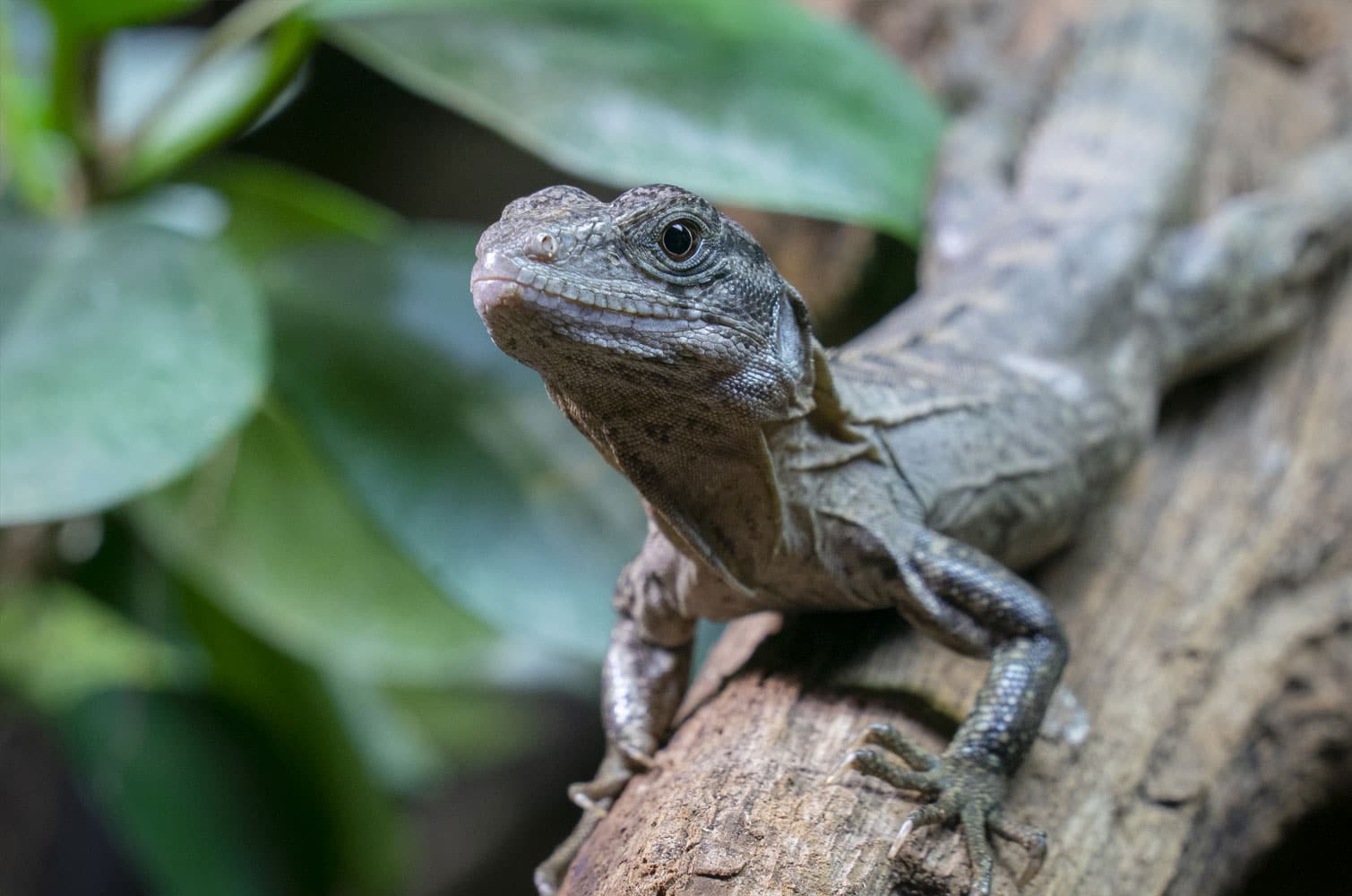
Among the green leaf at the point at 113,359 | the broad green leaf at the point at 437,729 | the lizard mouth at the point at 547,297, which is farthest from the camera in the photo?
the broad green leaf at the point at 437,729

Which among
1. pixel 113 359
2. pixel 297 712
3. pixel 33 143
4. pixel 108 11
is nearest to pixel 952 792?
pixel 113 359

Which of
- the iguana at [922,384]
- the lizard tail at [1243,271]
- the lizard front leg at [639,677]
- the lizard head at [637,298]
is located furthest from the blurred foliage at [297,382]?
the lizard tail at [1243,271]

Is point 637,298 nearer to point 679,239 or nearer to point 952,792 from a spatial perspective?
point 679,239

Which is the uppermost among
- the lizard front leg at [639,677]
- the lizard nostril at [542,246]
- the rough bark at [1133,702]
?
the lizard nostril at [542,246]

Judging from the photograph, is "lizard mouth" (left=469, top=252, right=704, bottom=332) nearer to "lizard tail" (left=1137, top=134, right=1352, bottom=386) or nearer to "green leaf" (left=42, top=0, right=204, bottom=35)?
"green leaf" (left=42, top=0, right=204, bottom=35)

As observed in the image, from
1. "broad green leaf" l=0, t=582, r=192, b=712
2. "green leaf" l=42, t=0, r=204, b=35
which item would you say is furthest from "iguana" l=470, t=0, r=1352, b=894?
"broad green leaf" l=0, t=582, r=192, b=712

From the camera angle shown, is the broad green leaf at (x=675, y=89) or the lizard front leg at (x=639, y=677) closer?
the lizard front leg at (x=639, y=677)

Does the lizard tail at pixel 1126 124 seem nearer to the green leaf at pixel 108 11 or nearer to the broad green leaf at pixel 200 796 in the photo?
the green leaf at pixel 108 11

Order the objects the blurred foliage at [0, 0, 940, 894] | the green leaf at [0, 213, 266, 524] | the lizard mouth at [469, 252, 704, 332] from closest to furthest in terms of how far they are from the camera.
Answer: the lizard mouth at [469, 252, 704, 332], the green leaf at [0, 213, 266, 524], the blurred foliage at [0, 0, 940, 894]
